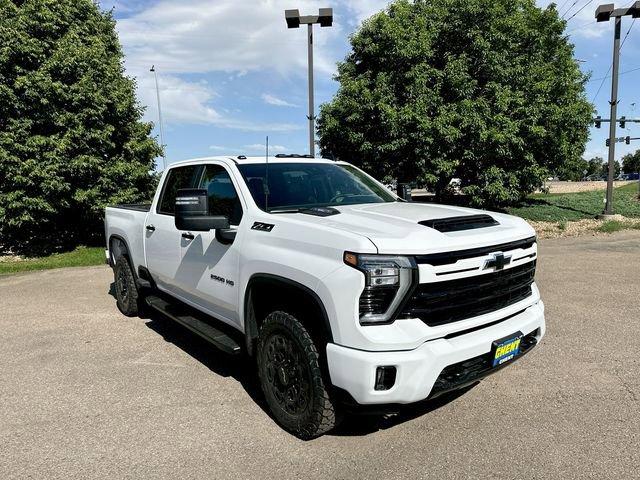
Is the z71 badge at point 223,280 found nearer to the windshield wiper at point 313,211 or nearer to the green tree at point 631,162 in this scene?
the windshield wiper at point 313,211

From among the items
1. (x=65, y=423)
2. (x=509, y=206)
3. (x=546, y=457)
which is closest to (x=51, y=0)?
(x=65, y=423)

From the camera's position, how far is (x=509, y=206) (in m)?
18.0

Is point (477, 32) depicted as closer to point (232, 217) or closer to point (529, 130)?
point (529, 130)

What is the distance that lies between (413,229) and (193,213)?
62.4 inches

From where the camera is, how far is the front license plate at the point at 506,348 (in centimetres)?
307

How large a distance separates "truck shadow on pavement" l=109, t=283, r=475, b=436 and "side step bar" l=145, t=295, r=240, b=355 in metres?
0.36

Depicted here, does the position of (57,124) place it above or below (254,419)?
above

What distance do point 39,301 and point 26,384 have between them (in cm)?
351

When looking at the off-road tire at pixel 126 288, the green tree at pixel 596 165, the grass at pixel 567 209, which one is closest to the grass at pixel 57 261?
the off-road tire at pixel 126 288

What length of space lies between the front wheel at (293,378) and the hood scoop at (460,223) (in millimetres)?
1049

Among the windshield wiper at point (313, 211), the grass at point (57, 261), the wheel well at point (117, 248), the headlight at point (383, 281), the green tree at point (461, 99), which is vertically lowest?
the grass at point (57, 261)

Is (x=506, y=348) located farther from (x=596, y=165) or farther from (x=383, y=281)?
(x=596, y=165)

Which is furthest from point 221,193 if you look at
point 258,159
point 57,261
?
point 57,261

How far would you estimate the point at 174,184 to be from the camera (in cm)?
507
